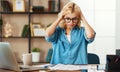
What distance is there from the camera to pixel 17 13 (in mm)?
5391

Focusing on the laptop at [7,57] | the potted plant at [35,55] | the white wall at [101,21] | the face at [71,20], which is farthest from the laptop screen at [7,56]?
the potted plant at [35,55]

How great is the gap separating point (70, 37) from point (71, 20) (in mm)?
169

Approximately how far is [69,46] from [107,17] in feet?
8.01

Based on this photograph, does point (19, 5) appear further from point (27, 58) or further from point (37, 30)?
point (27, 58)

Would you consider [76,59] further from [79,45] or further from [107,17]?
[107,17]

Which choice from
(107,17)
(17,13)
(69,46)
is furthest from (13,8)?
(69,46)

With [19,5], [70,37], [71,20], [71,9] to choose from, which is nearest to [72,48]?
[70,37]

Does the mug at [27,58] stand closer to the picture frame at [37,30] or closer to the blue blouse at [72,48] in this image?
the blue blouse at [72,48]

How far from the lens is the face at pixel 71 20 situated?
8.71ft

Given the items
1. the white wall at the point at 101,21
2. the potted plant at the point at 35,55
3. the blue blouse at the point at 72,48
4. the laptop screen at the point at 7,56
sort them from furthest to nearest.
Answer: the potted plant at the point at 35,55
the white wall at the point at 101,21
the blue blouse at the point at 72,48
the laptop screen at the point at 7,56

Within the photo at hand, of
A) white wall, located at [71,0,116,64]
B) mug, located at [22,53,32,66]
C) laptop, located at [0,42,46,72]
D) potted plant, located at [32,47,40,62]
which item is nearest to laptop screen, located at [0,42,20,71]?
laptop, located at [0,42,46,72]

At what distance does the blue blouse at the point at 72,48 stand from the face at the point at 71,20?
51mm

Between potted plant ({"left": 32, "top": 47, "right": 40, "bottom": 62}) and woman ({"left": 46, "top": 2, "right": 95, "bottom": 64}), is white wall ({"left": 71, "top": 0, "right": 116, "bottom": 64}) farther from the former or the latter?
woman ({"left": 46, "top": 2, "right": 95, "bottom": 64})

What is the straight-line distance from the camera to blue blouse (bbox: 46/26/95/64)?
2610 mm
